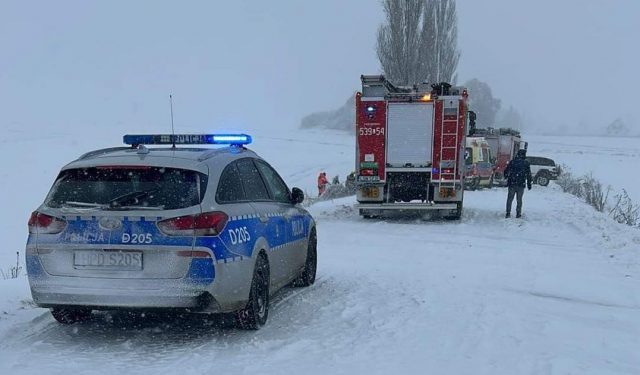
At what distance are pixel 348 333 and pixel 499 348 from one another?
130cm

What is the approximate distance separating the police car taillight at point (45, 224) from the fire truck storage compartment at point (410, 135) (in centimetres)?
1072

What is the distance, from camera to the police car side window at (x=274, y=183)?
21.5 ft

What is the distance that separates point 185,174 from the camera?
507cm

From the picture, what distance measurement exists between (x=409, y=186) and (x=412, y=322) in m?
9.58

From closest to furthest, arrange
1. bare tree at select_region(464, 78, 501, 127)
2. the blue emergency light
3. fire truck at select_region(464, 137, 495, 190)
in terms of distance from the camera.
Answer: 1. the blue emergency light
2. fire truck at select_region(464, 137, 495, 190)
3. bare tree at select_region(464, 78, 501, 127)

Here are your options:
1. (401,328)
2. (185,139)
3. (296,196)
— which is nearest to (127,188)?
(185,139)

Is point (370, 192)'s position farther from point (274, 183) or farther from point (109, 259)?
point (109, 259)

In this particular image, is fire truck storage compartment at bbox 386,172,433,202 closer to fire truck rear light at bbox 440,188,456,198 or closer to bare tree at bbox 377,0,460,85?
fire truck rear light at bbox 440,188,456,198

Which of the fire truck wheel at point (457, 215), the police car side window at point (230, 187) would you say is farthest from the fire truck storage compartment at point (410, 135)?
the police car side window at point (230, 187)

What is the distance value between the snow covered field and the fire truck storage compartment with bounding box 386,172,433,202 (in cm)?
252

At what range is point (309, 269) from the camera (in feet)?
24.8

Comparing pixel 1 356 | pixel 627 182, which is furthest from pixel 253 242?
pixel 627 182

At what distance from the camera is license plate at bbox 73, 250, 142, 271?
15.7 feet

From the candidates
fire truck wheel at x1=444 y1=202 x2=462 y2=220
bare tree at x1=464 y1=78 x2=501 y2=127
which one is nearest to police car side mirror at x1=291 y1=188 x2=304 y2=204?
fire truck wheel at x1=444 y1=202 x2=462 y2=220
